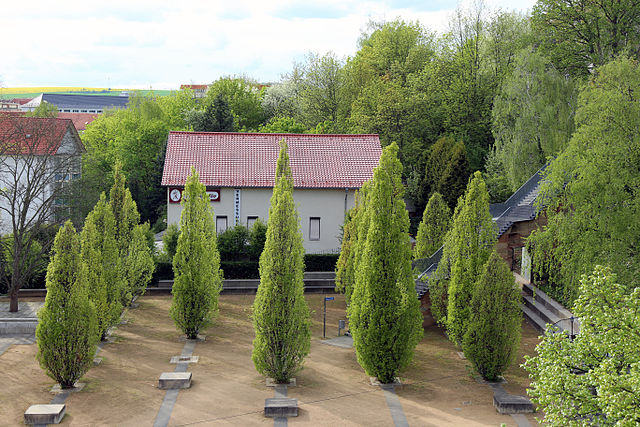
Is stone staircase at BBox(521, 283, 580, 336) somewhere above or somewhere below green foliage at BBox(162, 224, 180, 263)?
below

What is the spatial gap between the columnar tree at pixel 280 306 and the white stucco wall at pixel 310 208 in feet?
58.8

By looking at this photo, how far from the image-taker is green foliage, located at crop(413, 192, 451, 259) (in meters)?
30.3

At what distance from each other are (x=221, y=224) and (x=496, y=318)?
833 inches

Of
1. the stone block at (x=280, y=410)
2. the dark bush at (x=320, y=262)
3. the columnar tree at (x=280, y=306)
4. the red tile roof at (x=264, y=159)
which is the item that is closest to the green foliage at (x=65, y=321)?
the columnar tree at (x=280, y=306)

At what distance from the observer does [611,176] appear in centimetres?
2233

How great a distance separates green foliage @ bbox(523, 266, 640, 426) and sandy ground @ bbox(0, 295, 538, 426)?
6.55 m

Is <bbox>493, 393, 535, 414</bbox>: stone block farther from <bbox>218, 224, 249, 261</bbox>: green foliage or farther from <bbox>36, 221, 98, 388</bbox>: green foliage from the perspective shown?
<bbox>218, 224, 249, 261</bbox>: green foliage

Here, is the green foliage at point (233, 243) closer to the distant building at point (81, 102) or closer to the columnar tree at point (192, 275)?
the columnar tree at point (192, 275)

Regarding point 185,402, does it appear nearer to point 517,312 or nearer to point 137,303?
point 517,312

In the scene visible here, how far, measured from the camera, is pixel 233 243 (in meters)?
35.6

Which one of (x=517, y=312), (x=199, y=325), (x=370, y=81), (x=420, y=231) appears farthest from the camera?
(x=370, y=81)

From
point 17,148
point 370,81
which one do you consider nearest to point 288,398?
point 17,148

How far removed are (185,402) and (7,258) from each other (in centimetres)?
1711

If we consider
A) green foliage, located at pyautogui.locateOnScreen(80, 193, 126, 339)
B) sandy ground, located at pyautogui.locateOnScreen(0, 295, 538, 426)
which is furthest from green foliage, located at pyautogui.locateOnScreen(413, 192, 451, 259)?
green foliage, located at pyautogui.locateOnScreen(80, 193, 126, 339)
